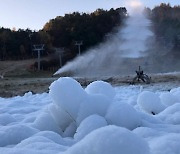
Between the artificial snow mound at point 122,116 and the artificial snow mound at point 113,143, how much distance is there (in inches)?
77.9

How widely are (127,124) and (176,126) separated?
2.43ft

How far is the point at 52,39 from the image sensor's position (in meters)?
54.2

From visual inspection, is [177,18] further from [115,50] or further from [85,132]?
[85,132]

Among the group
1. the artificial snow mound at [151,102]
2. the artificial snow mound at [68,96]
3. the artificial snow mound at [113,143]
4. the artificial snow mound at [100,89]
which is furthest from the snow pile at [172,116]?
the artificial snow mound at [113,143]

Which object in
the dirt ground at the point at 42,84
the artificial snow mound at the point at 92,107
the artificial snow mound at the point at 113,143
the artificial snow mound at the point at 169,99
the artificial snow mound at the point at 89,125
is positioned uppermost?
the artificial snow mound at the point at 113,143

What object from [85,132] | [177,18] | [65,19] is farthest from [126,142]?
[177,18]

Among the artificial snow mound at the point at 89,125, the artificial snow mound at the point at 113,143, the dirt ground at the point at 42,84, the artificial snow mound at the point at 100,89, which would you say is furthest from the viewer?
the dirt ground at the point at 42,84

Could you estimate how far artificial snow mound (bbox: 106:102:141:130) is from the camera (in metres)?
4.67

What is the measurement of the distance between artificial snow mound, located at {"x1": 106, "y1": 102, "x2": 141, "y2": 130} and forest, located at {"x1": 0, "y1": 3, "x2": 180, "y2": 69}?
46.1 meters

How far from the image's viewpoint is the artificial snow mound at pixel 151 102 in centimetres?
641

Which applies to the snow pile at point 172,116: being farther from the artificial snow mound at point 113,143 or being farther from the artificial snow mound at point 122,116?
the artificial snow mound at point 113,143

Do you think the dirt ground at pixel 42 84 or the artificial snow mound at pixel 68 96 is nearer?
the artificial snow mound at pixel 68 96

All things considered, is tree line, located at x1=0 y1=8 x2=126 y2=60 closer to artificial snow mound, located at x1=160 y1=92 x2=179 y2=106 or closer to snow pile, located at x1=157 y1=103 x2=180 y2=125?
artificial snow mound, located at x1=160 y1=92 x2=179 y2=106

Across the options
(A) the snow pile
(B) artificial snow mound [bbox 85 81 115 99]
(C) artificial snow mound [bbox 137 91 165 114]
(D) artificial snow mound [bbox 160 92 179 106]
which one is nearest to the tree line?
→ (D) artificial snow mound [bbox 160 92 179 106]
